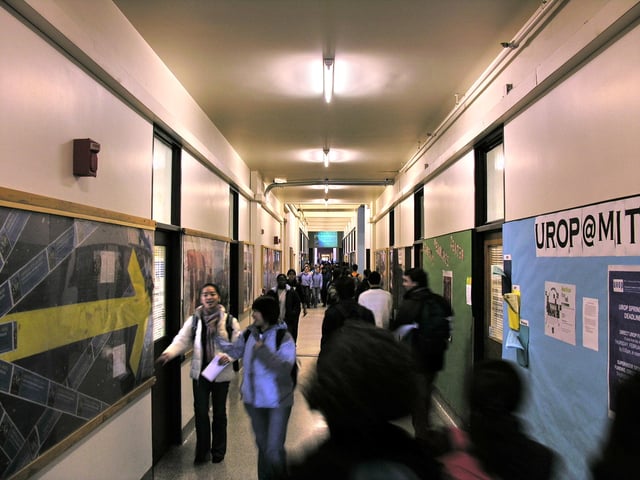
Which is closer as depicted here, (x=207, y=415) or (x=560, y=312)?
(x=560, y=312)

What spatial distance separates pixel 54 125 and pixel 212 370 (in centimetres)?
210

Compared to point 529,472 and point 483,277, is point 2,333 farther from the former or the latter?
point 483,277

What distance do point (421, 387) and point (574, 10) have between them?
99.4 inches

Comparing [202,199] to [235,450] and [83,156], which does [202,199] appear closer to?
[235,450]

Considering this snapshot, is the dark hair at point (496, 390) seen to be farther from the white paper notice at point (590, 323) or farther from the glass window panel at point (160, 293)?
the glass window panel at point (160, 293)

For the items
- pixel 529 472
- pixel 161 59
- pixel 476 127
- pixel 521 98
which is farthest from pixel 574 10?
pixel 161 59

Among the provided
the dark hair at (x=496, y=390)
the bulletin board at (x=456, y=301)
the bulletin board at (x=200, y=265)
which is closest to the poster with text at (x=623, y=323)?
the dark hair at (x=496, y=390)

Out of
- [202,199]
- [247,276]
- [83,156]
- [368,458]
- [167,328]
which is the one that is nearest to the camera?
[368,458]

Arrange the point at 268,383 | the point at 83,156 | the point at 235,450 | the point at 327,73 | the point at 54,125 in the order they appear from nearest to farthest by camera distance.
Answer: the point at 54,125
the point at 83,156
the point at 268,383
the point at 327,73
the point at 235,450

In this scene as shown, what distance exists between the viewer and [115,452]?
2.97 m

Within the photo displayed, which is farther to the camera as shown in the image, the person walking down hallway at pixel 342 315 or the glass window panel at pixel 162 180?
the glass window panel at pixel 162 180

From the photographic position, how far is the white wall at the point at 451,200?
4.64 m

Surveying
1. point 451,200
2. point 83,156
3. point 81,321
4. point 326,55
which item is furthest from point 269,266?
point 83,156

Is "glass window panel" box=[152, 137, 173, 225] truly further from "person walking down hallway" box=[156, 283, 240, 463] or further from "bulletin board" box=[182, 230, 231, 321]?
"person walking down hallway" box=[156, 283, 240, 463]
